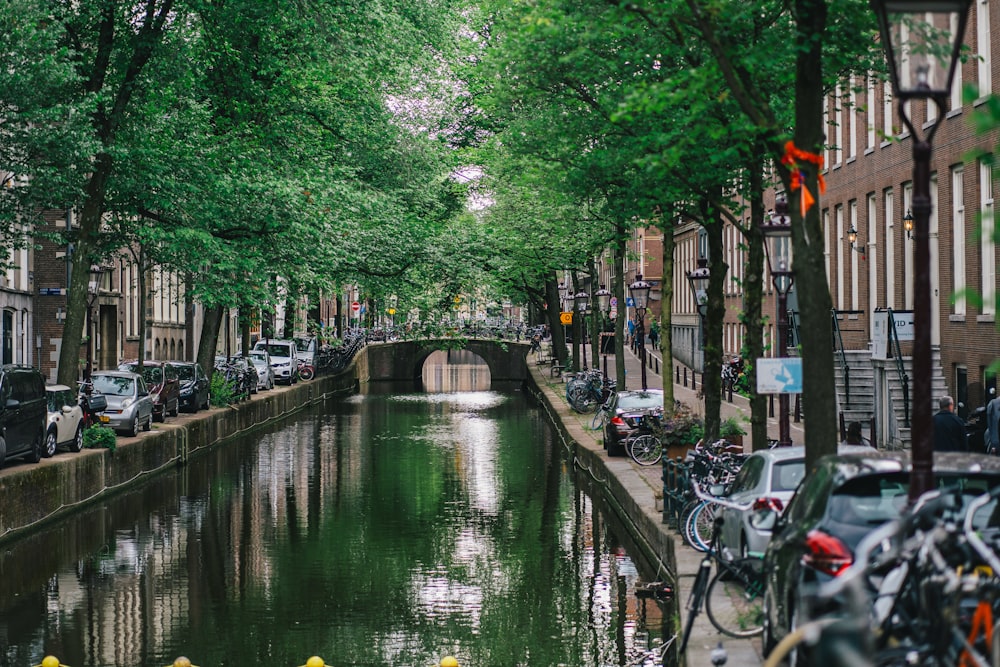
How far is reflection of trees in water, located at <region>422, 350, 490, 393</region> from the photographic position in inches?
3489

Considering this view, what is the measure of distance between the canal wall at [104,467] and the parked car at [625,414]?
9739mm

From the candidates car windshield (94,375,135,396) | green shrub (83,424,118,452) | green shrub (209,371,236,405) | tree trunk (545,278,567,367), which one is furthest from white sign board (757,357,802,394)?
tree trunk (545,278,567,367)

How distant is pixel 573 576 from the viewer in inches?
790

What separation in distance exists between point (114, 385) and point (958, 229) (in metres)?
18.6

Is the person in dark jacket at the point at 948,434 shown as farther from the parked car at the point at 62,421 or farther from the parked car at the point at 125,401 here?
the parked car at the point at 125,401

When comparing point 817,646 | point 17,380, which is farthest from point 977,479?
point 17,380

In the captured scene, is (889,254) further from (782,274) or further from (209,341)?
(209,341)

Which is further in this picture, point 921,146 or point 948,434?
point 948,434

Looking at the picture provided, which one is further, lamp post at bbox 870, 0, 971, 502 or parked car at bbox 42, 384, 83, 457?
parked car at bbox 42, 384, 83, 457

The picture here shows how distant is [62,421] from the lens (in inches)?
1059

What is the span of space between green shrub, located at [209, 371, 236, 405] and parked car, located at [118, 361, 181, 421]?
10.4 ft

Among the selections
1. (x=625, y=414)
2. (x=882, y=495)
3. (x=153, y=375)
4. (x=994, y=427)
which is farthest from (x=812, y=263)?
(x=153, y=375)

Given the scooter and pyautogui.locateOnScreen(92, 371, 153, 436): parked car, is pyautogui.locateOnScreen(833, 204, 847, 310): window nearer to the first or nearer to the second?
pyautogui.locateOnScreen(92, 371, 153, 436): parked car

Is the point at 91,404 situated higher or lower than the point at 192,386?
higher
